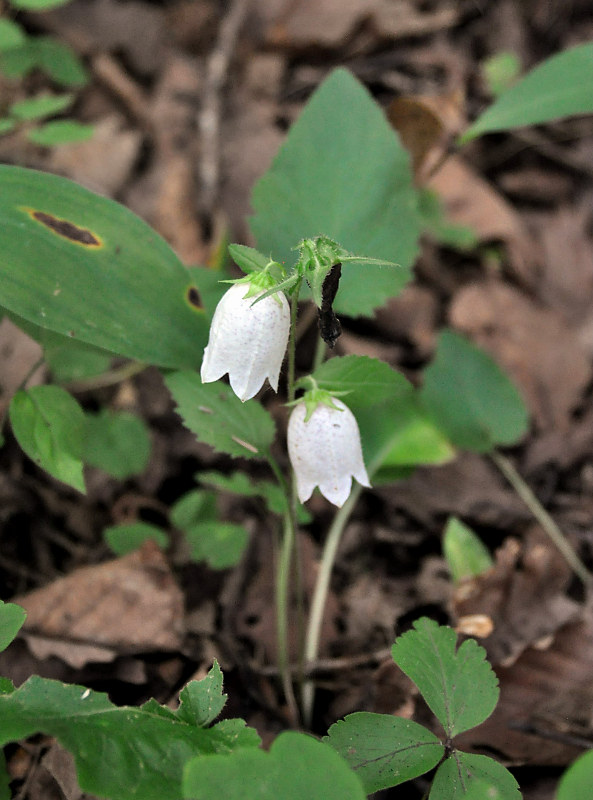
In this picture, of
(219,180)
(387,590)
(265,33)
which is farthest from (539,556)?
(265,33)

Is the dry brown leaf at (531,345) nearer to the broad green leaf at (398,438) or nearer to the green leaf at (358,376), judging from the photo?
the broad green leaf at (398,438)

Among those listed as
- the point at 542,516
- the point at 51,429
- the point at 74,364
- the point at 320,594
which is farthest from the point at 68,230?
the point at 542,516

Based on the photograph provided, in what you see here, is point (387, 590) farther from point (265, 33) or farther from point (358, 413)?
point (265, 33)

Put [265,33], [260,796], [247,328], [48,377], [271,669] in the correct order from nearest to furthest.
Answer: [260,796], [247,328], [271,669], [48,377], [265,33]

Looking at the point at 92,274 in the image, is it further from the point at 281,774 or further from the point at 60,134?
the point at 60,134

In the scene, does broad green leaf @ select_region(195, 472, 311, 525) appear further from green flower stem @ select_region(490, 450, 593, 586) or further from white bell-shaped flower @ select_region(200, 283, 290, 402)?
green flower stem @ select_region(490, 450, 593, 586)

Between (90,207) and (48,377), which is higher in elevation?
(90,207)
